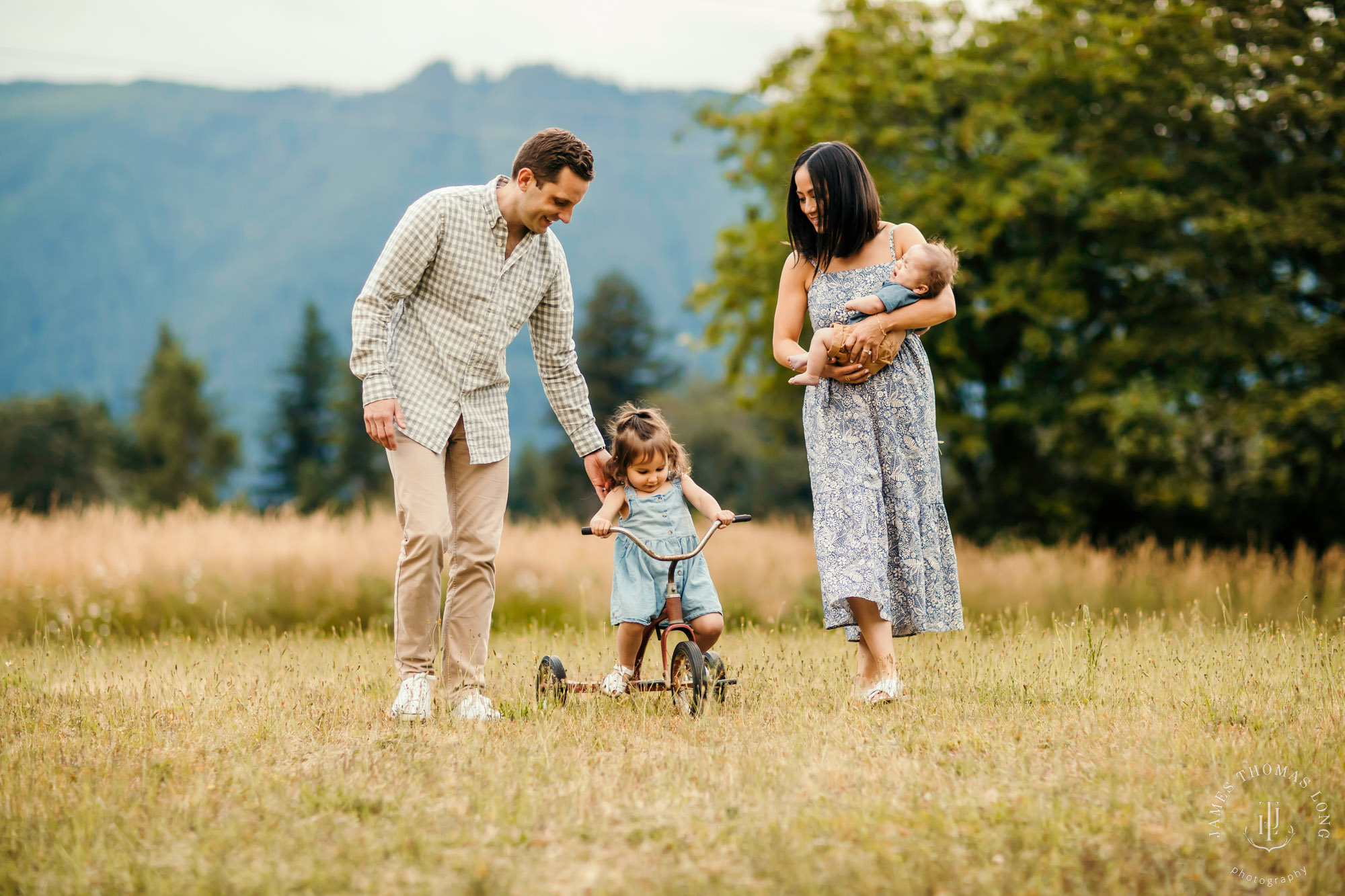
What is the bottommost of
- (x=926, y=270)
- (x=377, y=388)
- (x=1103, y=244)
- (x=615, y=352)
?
(x=377, y=388)

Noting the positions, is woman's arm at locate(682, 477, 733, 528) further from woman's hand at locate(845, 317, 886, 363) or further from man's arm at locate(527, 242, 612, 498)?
woman's hand at locate(845, 317, 886, 363)

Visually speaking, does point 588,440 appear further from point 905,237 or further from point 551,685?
point 905,237

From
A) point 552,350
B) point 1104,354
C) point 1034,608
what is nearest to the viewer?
point 552,350

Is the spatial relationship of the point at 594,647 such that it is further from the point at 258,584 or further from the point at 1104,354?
the point at 1104,354

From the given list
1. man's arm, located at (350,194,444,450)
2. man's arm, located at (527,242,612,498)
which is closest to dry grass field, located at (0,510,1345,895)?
man's arm, located at (527,242,612,498)

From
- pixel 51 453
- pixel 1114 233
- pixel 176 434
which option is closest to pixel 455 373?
pixel 1114 233

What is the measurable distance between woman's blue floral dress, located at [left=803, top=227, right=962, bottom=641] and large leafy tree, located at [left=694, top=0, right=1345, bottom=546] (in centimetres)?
918

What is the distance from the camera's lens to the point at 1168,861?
8.87 ft

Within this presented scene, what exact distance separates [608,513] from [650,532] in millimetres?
273

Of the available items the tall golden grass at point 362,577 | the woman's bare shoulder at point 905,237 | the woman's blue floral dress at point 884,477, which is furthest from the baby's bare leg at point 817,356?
the tall golden grass at point 362,577

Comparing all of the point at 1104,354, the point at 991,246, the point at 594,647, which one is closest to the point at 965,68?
the point at 991,246

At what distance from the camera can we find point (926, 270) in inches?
175

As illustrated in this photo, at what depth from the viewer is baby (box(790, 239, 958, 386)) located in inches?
175

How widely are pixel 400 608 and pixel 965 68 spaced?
12808mm
